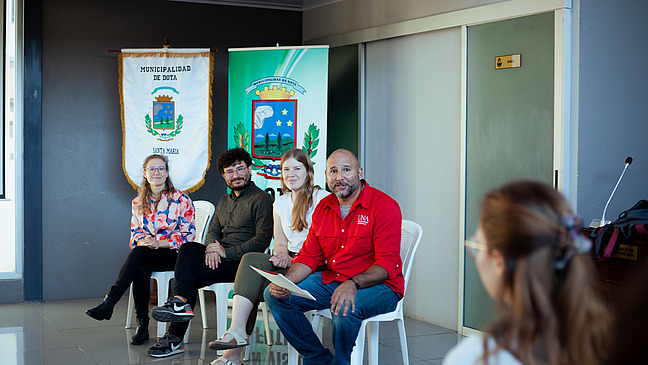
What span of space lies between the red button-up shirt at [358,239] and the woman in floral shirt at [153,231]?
4.06ft

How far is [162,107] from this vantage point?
580cm

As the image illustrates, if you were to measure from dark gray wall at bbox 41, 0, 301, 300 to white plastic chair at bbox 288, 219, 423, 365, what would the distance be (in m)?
3.08

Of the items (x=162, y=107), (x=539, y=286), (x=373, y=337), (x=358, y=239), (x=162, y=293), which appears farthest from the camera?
(x=162, y=107)

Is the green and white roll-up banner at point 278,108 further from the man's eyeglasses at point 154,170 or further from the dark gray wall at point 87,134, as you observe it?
the man's eyeglasses at point 154,170

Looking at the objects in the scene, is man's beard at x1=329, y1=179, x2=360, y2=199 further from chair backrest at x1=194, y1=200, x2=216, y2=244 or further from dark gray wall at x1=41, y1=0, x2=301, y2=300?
dark gray wall at x1=41, y1=0, x2=301, y2=300

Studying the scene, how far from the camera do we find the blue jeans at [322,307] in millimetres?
3186

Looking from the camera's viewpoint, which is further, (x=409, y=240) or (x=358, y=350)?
(x=409, y=240)

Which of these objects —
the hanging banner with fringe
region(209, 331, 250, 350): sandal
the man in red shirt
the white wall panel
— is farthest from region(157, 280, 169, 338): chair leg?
the white wall panel

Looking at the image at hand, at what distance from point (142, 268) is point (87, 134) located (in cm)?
201

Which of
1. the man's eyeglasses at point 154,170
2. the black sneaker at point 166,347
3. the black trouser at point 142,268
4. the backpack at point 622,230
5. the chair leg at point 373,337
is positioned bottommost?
the black sneaker at point 166,347

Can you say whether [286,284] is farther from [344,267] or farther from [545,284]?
[545,284]

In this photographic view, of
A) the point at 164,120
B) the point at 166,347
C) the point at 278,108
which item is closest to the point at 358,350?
the point at 166,347

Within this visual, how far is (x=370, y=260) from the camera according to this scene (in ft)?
11.4

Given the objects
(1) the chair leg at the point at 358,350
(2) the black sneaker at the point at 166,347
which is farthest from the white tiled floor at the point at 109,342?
(1) the chair leg at the point at 358,350
